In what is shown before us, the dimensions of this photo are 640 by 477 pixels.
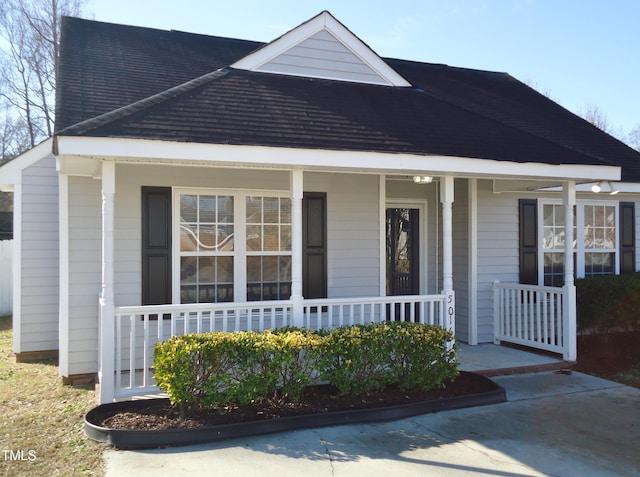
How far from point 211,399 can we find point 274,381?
61 centimetres

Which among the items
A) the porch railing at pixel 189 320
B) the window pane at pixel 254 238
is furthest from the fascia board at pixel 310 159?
the window pane at pixel 254 238

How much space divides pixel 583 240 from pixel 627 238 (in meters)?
1.05

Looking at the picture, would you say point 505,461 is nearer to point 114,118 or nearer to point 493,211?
point 114,118

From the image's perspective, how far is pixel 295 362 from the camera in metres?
5.35

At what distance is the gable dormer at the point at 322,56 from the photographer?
759 centimetres

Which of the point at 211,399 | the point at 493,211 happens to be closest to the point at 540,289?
the point at 493,211

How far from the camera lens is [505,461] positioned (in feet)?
14.3

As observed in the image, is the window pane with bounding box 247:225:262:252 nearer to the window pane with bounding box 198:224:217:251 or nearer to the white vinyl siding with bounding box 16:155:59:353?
the window pane with bounding box 198:224:217:251

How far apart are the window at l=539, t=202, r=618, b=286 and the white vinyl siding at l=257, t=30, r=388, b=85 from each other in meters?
3.96

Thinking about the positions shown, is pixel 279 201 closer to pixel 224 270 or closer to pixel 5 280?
pixel 224 270

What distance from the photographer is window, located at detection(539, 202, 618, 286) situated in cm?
935

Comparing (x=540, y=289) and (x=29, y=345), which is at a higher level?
(x=540, y=289)

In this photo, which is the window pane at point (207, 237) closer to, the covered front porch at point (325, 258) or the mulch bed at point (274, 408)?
the covered front porch at point (325, 258)

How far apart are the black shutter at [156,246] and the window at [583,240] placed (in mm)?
6157
